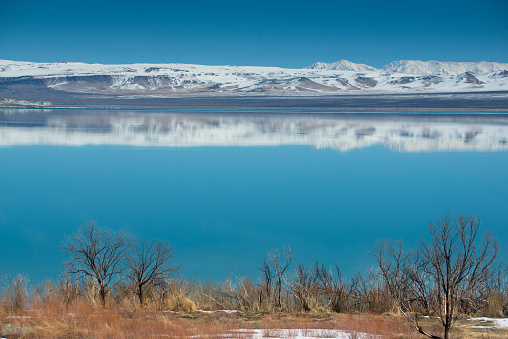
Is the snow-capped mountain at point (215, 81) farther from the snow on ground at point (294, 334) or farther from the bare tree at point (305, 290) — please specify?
the snow on ground at point (294, 334)

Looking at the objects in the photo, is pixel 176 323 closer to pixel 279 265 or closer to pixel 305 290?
pixel 305 290

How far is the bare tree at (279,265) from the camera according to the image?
17.3ft

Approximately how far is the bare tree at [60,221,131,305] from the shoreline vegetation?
34 mm

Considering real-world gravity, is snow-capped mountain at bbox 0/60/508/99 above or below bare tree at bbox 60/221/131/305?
above

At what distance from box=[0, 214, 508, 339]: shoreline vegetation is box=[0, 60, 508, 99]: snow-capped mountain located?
9345 cm

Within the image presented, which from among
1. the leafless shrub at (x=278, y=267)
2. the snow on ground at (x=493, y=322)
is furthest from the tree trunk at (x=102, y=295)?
the snow on ground at (x=493, y=322)

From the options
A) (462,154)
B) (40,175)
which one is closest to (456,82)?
(462,154)

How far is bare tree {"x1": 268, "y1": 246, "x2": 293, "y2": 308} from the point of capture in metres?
5.26

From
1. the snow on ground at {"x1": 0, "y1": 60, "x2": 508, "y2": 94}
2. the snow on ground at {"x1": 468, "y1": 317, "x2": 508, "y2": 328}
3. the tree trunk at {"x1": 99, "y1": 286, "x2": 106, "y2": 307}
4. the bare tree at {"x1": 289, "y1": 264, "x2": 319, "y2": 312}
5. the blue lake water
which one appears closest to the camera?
the snow on ground at {"x1": 468, "y1": 317, "x2": 508, "y2": 328}

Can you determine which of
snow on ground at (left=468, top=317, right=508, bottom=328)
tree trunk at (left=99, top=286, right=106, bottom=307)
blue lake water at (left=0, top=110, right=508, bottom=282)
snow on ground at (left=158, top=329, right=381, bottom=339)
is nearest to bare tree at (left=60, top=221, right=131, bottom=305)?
tree trunk at (left=99, top=286, right=106, bottom=307)

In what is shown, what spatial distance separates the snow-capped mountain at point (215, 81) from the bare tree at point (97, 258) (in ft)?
301

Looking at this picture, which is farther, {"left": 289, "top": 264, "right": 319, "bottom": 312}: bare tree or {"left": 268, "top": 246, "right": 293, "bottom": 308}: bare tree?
{"left": 268, "top": 246, "right": 293, "bottom": 308}: bare tree

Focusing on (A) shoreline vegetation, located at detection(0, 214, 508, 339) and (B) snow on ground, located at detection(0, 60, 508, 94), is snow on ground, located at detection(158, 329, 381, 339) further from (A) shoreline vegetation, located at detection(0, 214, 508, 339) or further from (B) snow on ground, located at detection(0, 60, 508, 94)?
(B) snow on ground, located at detection(0, 60, 508, 94)

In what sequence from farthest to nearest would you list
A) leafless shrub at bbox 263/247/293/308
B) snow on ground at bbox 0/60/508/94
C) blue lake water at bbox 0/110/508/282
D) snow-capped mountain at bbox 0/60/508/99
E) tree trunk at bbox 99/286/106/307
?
snow on ground at bbox 0/60/508/94, snow-capped mountain at bbox 0/60/508/99, blue lake water at bbox 0/110/508/282, leafless shrub at bbox 263/247/293/308, tree trunk at bbox 99/286/106/307
